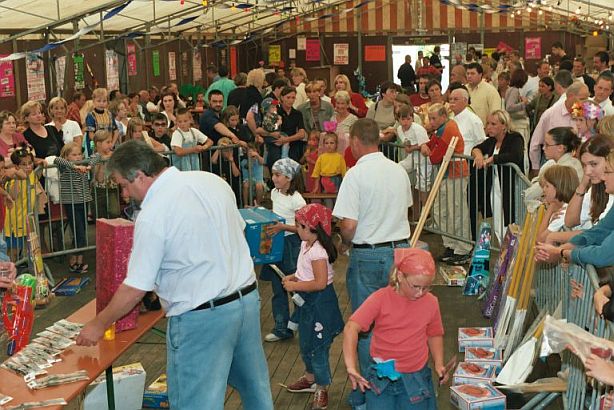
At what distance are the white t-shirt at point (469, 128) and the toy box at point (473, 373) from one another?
4.28 meters

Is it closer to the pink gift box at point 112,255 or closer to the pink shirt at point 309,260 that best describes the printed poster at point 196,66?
the pink shirt at point 309,260

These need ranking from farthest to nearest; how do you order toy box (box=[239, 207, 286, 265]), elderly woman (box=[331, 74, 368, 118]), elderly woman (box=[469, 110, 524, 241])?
elderly woman (box=[331, 74, 368, 118]) < elderly woman (box=[469, 110, 524, 241]) < toy box (box=[239, 207, 286, 265])

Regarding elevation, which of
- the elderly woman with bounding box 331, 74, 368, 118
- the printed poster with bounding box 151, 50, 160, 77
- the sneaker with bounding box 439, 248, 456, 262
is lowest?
the sneaker with bounding box 439, 248, 456, 262

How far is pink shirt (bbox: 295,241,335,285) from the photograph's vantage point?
6458mm

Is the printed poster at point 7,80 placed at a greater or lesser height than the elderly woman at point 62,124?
greater

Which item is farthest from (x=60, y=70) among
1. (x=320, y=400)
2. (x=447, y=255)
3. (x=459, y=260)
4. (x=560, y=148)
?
(x=320, y=400)

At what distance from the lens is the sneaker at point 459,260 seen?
420 inches

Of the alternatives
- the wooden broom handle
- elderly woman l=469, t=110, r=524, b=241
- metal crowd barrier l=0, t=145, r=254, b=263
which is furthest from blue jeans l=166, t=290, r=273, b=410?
elderly woman l=469, t=110, r=524, b=241

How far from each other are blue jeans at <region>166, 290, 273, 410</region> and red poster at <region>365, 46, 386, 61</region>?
2485 cm

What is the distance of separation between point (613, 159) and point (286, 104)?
25.0 feet

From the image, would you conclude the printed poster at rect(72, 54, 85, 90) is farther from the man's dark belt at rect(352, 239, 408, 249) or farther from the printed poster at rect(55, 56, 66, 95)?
the man's dark belt at rect(352, 239, 408, 249)

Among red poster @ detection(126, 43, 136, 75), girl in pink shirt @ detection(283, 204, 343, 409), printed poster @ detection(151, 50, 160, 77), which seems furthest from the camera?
printed poster @ detection(151, 50, 160, 77)

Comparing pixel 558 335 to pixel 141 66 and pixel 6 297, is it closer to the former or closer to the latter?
pixel 6 297

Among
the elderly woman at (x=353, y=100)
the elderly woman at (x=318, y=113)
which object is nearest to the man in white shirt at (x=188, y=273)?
the elderly woman at (x=318, y=113)
